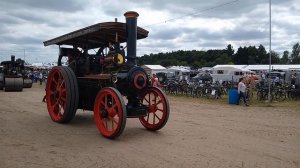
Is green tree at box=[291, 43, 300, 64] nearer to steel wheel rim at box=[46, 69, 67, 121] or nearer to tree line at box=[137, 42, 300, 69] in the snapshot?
tree line at box=[137, 42, 300, 69]

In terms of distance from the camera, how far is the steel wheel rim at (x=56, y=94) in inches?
354

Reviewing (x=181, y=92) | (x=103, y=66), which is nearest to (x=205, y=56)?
(x=181, y=92)

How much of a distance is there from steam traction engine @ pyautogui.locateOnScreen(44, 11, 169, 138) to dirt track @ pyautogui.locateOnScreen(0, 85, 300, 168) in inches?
14.9

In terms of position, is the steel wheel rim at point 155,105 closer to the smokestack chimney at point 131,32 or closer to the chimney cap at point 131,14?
the smokestack chimney at point 131,32

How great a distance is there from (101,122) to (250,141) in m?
3.11

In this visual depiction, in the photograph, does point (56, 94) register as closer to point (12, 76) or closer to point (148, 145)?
point (148, 145)

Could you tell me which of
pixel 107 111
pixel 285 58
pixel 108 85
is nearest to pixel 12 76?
pixel 108 85

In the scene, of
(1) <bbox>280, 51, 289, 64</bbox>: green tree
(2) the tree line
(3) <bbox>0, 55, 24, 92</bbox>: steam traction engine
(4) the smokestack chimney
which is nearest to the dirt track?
(4) the smokestack chimney

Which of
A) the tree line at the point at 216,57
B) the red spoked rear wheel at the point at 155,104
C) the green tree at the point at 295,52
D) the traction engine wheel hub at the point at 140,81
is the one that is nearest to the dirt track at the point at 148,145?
the red spoked rear wheel at the point at 155,104

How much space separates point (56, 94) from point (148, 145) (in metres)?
3.59

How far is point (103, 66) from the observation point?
344 inches

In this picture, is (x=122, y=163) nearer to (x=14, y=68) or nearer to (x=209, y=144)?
(x=209, y=144)

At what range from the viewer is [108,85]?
7.91 m

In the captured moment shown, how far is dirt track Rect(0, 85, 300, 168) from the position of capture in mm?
5586
